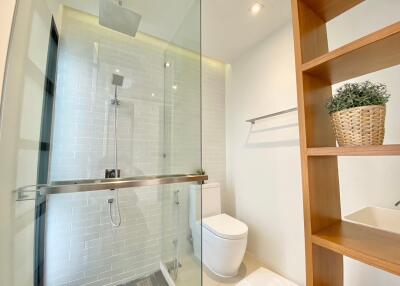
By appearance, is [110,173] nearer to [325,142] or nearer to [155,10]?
[155,10]

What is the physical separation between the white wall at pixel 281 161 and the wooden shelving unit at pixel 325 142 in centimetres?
68

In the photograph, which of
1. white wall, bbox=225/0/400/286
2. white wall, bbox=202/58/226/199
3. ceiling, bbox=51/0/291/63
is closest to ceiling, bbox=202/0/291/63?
ceiling, bbox=51/0/291/63

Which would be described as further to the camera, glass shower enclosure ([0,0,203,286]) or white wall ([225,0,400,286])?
glass shower enclosure ([0,0,203,286])

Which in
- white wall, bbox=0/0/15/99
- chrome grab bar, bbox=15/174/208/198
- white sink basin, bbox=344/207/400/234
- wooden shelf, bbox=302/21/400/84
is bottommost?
white sink basin, bbox=344/207/400/234

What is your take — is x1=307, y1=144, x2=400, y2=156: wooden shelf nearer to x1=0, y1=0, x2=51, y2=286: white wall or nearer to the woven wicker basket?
the woven wicker basket

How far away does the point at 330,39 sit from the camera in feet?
4.67

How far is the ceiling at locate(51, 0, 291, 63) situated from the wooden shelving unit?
41.5 inches

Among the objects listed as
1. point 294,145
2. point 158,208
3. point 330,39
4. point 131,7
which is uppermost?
point 131,7

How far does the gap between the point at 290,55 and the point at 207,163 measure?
4.88ft

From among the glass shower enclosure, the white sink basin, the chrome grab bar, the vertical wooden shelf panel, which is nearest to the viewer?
the vertical wooden shelf panel

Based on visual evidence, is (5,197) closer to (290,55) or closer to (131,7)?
(131,7)

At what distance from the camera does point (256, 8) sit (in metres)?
1.60

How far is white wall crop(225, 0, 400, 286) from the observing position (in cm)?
114

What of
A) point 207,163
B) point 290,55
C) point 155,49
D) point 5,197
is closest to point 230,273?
point 207,163
